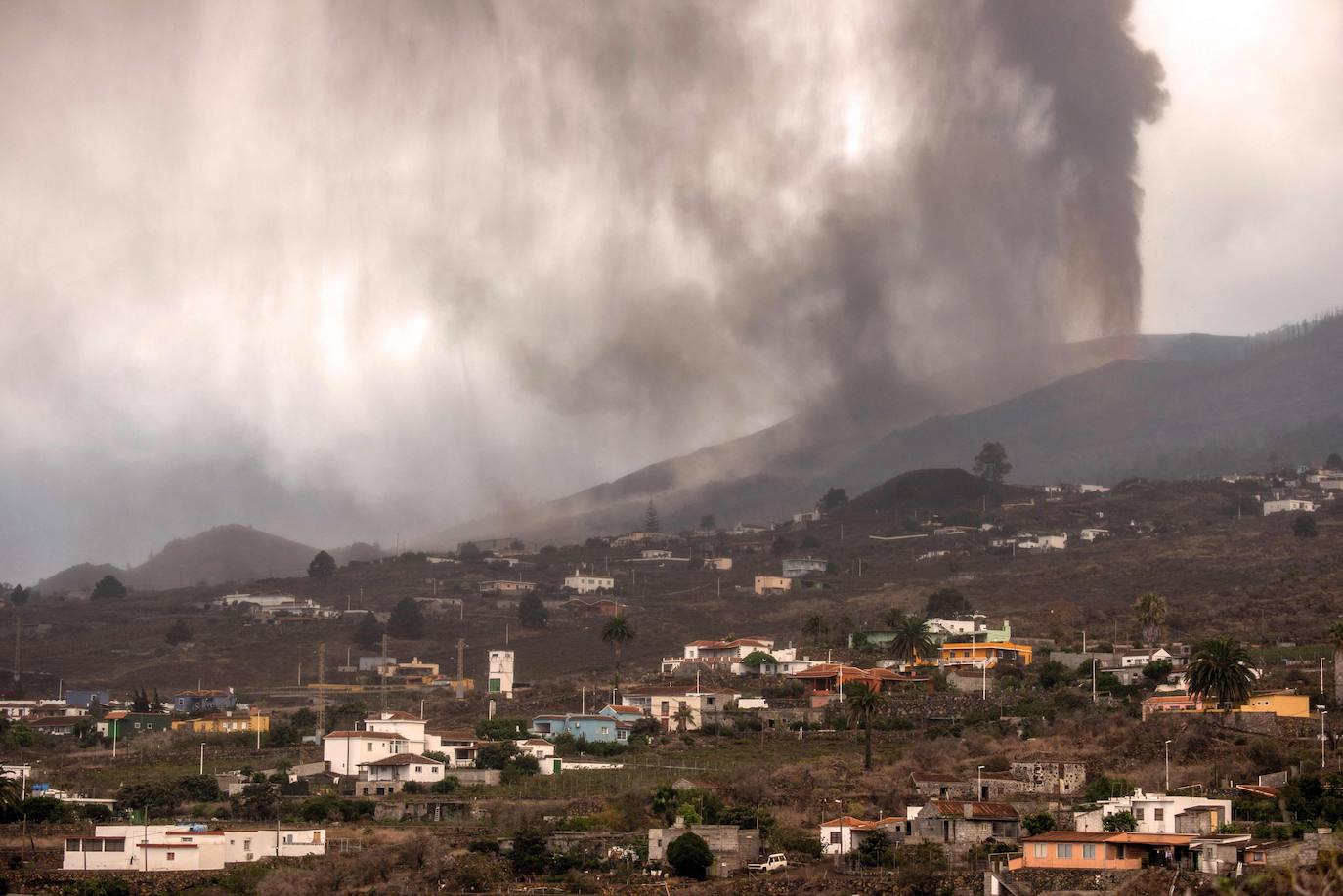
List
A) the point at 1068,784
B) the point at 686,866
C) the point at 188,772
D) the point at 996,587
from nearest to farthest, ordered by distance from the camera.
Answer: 1. the point at 686,866
2. the point at 1068,784
3. the point at 188,772
4. the point at 996,587

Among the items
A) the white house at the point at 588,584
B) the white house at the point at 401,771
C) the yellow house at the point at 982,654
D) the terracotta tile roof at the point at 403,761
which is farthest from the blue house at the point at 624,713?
the white house at the point at 588,584

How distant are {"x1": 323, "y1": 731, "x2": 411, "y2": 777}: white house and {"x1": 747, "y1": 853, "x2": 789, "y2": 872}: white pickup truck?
1048 inches

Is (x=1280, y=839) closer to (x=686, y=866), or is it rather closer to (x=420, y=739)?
(x=686, y=866)

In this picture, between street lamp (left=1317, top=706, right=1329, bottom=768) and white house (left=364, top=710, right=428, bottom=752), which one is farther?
white house (left=364, top=710, right=428, bottom=752)

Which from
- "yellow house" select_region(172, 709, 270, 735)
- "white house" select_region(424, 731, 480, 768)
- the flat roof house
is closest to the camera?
the flat roof house

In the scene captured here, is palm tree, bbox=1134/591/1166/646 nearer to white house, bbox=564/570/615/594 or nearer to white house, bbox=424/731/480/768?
white house, bbox=424/731/480/768

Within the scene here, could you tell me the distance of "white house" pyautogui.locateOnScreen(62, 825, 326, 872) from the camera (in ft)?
202

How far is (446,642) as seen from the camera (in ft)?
487

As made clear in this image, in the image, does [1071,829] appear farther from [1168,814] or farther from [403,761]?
[403,761]

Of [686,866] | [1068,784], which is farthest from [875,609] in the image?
[686,866]

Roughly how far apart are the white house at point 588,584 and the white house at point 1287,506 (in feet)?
207

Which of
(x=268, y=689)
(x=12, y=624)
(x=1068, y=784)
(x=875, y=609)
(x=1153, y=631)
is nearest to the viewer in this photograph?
(x=1068, y=784)

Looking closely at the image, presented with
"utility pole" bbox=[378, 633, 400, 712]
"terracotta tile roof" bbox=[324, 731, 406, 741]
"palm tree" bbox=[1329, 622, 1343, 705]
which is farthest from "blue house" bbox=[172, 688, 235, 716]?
"palm tree" bbox=[1329, 622, 1343, 705]

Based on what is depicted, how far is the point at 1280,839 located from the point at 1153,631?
54217 millimetres
